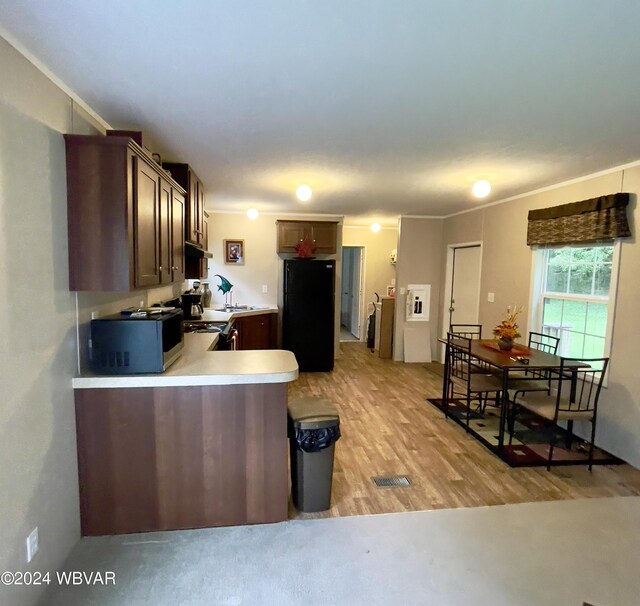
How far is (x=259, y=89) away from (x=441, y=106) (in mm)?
989

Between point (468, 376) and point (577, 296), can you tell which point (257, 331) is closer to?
point (468, 376)

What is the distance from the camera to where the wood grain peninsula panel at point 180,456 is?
2.03m

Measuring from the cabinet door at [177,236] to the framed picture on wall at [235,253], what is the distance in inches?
114

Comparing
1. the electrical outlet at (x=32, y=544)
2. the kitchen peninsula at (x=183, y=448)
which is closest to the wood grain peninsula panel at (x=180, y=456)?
the kitchen peninsula at (x=183, y=448)

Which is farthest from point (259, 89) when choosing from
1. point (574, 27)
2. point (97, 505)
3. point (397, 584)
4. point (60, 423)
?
point (397, 584)

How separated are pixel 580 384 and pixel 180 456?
3573 millimetres

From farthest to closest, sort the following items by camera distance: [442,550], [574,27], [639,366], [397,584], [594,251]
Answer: [594,251] → [639,366] → [442,550] → [397,584] → [574,27]

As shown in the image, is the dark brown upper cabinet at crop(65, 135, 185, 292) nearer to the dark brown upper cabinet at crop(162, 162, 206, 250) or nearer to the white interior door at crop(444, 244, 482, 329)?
the dark brown upper cabinet at crop(162, 162, 206, 250)

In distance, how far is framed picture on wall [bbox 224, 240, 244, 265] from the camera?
598 cm

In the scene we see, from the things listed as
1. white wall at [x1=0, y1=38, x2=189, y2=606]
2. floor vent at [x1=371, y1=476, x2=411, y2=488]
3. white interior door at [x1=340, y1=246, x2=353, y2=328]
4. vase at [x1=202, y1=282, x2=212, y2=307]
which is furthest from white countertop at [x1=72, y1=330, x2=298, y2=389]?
white interior door at [x1=340, y1=246, x2=353, y2=328]

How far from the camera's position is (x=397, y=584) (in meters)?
1.81

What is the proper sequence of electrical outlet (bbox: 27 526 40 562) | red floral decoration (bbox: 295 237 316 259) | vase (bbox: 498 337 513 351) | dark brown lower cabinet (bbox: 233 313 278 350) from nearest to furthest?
electrical outlet (bbox: 27 526 40 562), vase (bbox: 498 337 513 351), dark brown lower cabinet (bbox: 233 313 278 350), red floral decoration (bbox: 295 237 316 259)

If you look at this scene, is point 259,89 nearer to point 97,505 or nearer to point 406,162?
point 406,162

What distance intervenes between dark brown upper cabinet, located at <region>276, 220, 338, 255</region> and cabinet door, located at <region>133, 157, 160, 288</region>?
11.0ft
